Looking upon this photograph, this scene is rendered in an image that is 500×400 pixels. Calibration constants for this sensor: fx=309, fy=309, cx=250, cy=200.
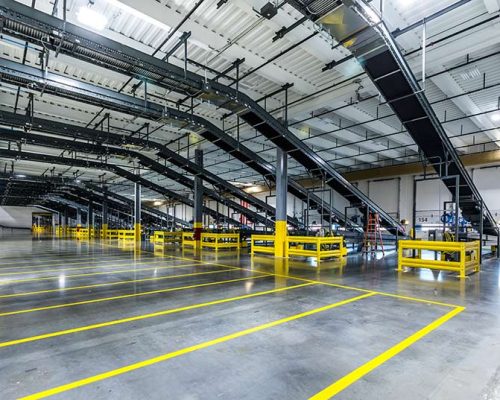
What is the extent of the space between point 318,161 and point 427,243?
4976mm

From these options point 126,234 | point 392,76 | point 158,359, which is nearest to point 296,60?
point 392,76

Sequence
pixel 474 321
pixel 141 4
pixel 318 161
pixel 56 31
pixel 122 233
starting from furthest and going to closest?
pixel 122 233 < pixel 318 161 < pixel 141 4 < pixel 56 31 < pixel 474 321

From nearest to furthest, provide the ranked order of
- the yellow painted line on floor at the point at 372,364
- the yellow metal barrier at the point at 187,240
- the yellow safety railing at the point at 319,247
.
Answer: the yellow painted line on floor at the point at 372,364
the yellow safety railing at the point at 319,247
the yellow metal barrier at the point at 187,240

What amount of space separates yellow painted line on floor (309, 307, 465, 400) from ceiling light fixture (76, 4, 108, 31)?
8.14 m

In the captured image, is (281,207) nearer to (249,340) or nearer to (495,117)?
(249,340)

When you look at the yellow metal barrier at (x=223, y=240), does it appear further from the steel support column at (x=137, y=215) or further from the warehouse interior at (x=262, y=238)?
the steel support column at (x=137, y=215)

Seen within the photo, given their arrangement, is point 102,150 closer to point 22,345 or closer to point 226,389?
point 22,345

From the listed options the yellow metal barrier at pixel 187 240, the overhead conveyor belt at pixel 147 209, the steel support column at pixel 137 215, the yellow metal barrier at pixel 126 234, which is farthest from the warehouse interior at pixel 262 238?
the yellow metal barrier at pixel 126 234

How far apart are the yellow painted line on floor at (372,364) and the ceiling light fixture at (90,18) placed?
8.14 meters

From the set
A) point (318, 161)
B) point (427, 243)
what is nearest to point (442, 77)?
point (318, 161)

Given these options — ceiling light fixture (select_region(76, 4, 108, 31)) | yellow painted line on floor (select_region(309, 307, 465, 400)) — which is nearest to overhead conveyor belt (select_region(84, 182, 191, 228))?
ceiling light fixture (select_region(76, 4, 108, 31))

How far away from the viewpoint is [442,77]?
10.1m

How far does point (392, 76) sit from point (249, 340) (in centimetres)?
691

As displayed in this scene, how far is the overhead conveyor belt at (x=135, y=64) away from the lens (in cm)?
562
